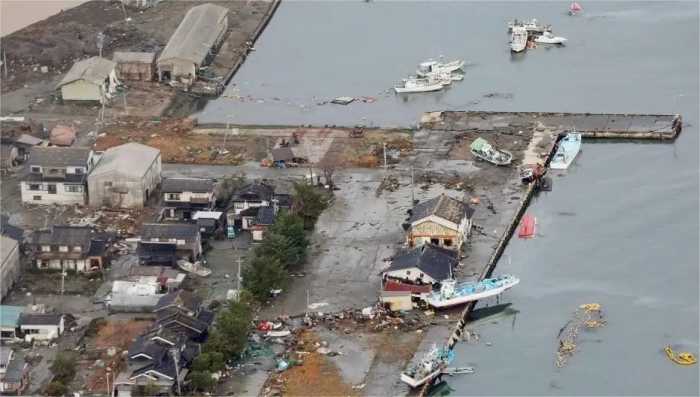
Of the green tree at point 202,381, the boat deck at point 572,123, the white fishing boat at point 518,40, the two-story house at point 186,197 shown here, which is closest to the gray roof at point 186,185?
the two-story house at point 186,197

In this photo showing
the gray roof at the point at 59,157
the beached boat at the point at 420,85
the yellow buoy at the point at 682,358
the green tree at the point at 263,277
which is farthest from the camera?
the beached boat at the point at 420,85

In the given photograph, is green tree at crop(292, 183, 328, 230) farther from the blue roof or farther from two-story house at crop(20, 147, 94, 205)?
the blue roof

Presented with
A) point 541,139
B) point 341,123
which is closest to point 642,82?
point 541,139

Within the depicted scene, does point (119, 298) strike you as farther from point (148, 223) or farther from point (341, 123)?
point (341, 123)

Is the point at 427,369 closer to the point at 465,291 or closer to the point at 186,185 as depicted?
the point at 465,291

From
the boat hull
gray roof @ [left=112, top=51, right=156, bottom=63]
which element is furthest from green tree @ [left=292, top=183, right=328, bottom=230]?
gray roof @ [left=112, top=51, right=156, bottom=63]

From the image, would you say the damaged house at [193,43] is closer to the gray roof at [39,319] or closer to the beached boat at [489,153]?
the beached boat at [489,153]
